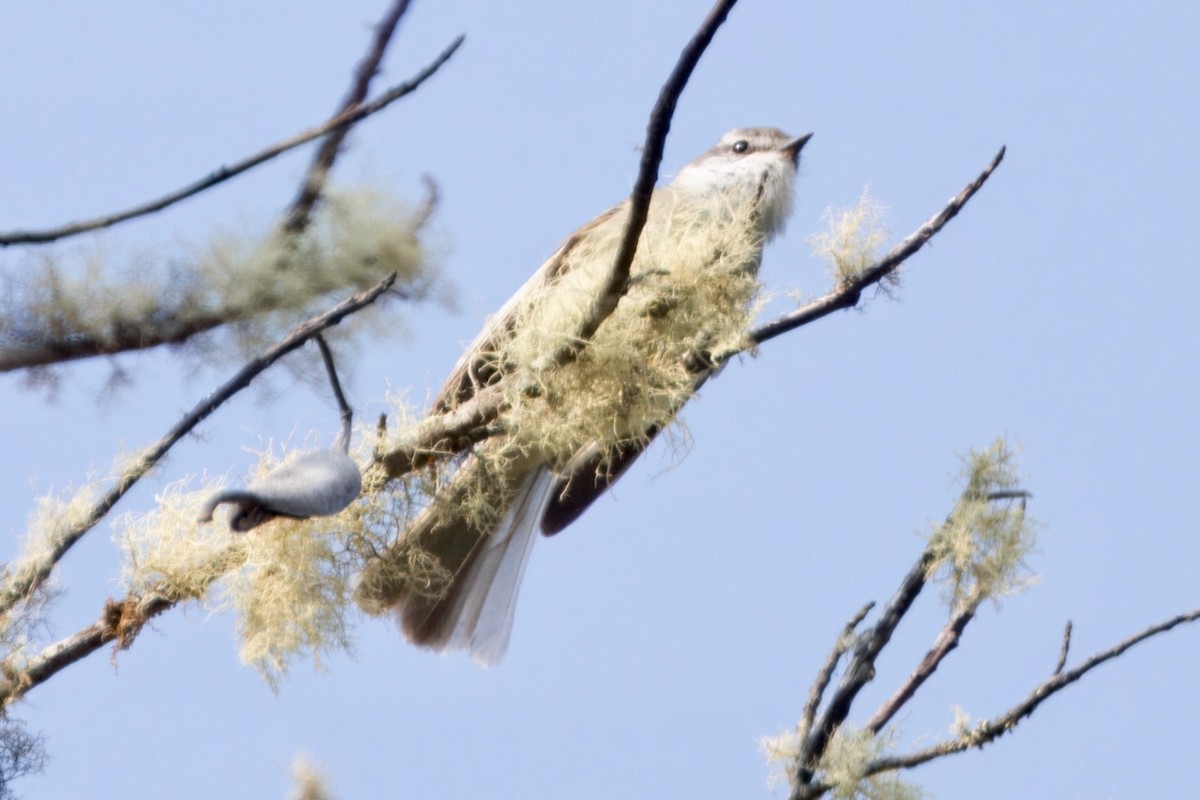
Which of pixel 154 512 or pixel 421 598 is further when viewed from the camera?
pixel 421 598

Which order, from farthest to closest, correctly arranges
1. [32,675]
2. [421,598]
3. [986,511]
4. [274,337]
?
[421,598], [986,511], [32,675], [274,337]

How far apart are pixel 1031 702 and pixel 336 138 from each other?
1.48 m

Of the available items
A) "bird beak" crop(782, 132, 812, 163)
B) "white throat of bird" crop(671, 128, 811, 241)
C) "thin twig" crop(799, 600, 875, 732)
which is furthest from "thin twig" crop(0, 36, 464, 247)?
"bird beak" crop(782, 132, 812, 163)

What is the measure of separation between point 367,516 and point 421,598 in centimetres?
63

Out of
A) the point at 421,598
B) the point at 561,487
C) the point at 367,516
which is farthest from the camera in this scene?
the point at 561,487

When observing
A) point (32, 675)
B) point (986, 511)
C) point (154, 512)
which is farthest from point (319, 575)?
point (986, 511)

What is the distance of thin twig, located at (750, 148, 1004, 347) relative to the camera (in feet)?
9.09

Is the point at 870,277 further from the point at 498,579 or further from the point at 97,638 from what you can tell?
the point at 97,638

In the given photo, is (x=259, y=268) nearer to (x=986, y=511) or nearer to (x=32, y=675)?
(x=32, y=675)

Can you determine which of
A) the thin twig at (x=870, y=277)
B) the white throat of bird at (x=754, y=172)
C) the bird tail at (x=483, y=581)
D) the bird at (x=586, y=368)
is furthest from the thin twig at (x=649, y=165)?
the white throat of bird at (x=754, y=172)

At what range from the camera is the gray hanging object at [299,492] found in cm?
222

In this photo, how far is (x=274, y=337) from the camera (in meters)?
1.99

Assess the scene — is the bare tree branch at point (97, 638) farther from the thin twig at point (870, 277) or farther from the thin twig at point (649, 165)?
the thin twig at point (870, 277)

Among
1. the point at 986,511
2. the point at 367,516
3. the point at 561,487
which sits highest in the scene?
the point at 561,487
